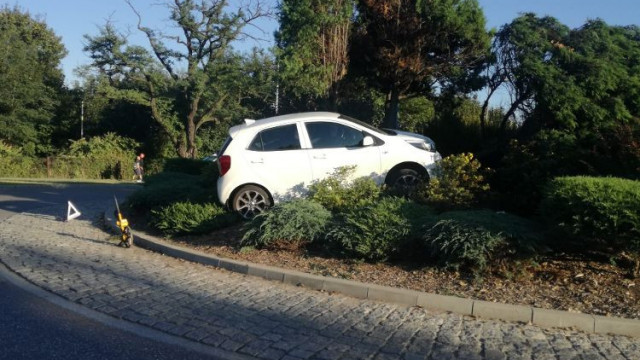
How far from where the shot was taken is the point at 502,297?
21.5 ft

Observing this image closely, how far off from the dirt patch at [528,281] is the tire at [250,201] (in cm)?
197

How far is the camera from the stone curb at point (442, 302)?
227 inches

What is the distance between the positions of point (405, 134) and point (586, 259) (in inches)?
168

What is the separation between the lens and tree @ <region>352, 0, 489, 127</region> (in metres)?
13.5

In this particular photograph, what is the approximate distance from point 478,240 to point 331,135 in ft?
13.2

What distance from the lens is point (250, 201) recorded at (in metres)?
10.3

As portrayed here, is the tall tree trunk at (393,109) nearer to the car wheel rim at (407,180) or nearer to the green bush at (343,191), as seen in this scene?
the car wheel rim at (407,180)

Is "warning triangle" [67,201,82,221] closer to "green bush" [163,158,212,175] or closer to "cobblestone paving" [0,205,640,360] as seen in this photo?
"cobblestone paving" [0,205,640,360]

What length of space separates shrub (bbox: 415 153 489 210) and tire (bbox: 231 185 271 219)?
2.56 m

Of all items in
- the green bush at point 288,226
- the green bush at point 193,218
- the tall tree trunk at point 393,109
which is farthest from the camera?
the tall tree trunk at point 393,109

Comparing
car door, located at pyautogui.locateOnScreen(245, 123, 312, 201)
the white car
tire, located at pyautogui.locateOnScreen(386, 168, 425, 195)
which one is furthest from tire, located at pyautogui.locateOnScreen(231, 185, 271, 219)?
tire, located at pyautogui.locateOnScreen(386, 168, 425, 195)

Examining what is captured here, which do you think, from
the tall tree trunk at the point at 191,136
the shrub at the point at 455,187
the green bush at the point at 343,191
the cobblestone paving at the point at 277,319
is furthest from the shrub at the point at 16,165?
the shrub at the point at 455,187

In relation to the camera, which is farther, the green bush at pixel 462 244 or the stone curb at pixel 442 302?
the green bush at pixel 462 244

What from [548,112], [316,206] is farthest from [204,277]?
[548,112]
